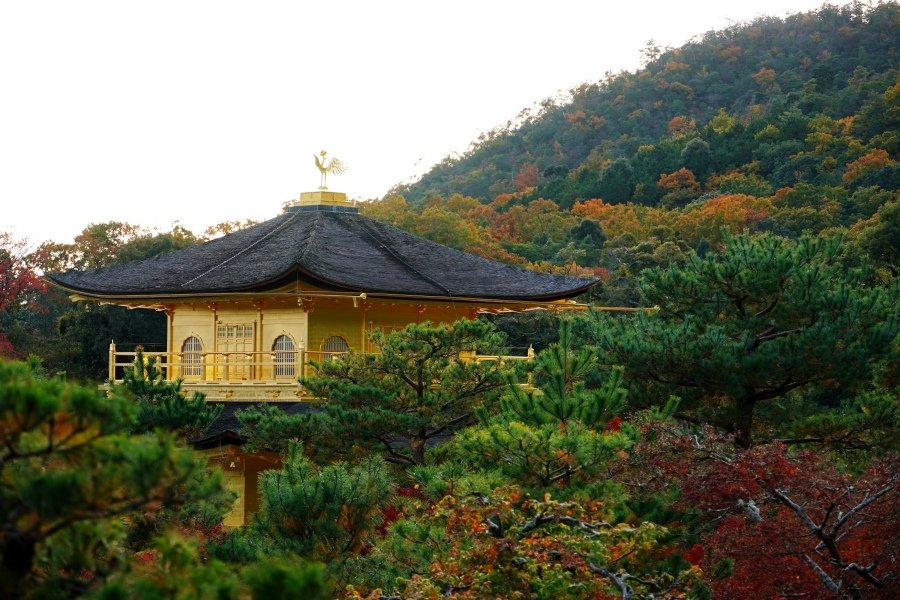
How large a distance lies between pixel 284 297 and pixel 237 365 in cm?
149

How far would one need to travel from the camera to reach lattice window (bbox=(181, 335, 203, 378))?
2752 cm

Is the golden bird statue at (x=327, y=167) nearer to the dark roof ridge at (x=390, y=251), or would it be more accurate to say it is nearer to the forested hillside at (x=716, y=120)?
the dark roof ridge at (x=390, y=251)

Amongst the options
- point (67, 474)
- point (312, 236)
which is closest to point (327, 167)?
point (312, 236)

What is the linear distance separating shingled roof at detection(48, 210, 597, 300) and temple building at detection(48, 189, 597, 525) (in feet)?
0.12

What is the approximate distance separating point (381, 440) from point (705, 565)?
5877 millimetres

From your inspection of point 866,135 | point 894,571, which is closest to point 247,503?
point 894,571

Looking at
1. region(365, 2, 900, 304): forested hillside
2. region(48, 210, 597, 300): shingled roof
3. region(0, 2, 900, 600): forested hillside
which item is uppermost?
region(365, 2, 900, 304): forested hillside

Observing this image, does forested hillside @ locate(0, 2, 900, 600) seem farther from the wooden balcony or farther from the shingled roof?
the shingled roof

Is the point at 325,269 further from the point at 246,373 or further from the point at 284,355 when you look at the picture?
the point at 246,373

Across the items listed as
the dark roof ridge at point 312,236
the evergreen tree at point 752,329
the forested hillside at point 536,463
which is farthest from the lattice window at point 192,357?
the evergreen tree at point 752,329

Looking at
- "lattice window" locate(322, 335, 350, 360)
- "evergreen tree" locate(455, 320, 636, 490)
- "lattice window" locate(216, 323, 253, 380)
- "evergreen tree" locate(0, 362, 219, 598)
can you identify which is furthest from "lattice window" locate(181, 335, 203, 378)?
"evergreen tree" locate(0, 362, 219, 598)

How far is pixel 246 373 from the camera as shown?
87.2ft

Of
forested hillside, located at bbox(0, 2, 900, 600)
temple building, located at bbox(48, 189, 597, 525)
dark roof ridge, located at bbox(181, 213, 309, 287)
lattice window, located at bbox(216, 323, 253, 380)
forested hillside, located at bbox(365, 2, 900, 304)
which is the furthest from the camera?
forested hillside, located at bbox(365, 2, 900, 304)

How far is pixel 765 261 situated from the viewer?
868 inches
